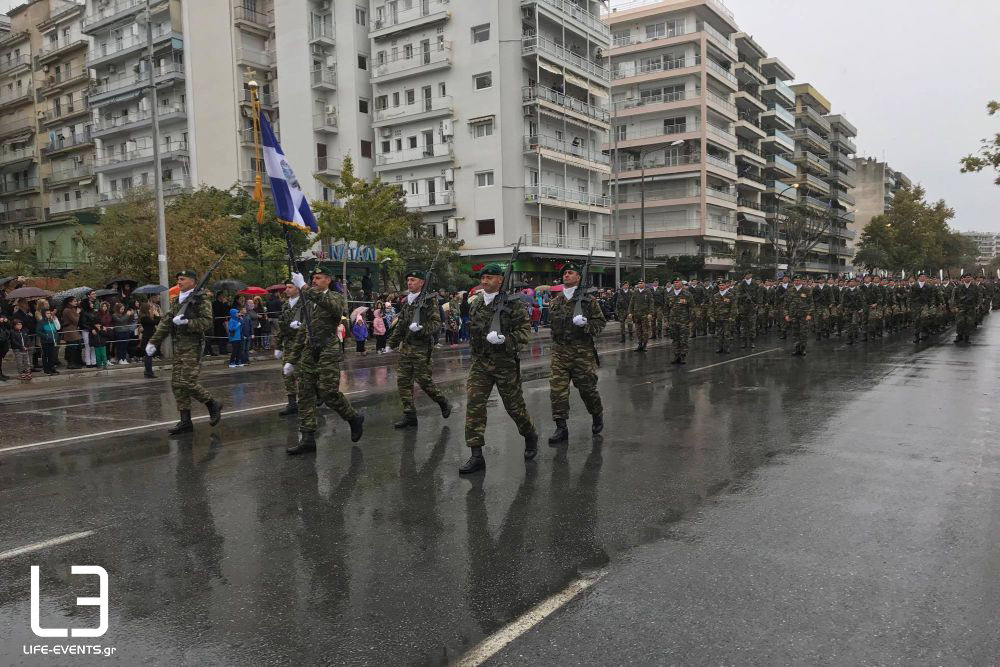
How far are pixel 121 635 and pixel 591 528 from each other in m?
2.94

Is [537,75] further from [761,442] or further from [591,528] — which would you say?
[591,528]

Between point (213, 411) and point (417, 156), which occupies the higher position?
point (417, 156)

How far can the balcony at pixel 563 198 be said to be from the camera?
4188cm

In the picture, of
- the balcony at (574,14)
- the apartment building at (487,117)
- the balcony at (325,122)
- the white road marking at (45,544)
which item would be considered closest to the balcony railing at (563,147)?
the apartment building at (487,117)

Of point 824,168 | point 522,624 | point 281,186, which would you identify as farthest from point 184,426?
point 824,168

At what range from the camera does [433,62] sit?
4231cm

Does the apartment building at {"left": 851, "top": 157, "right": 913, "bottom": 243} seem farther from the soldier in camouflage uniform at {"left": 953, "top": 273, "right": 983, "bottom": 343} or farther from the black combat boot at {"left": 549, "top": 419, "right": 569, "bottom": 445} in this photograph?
the black combat boot at {"left": 549, "top": 419, "right": 569, "bottom": 445}

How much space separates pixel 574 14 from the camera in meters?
44.8

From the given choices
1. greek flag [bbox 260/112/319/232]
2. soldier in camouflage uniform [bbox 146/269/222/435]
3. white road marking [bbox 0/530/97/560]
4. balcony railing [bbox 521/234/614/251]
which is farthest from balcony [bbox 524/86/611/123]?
white road marking [bbox 0/530/97/560]

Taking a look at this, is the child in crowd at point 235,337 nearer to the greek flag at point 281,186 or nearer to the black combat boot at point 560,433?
the greek flag at point 281,186

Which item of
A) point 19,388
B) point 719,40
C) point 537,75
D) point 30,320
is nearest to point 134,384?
point 19,388

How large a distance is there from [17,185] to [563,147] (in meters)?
45.6

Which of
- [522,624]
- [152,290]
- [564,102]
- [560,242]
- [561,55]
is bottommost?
[522,624]

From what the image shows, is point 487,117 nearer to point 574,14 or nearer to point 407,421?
point 574,14
